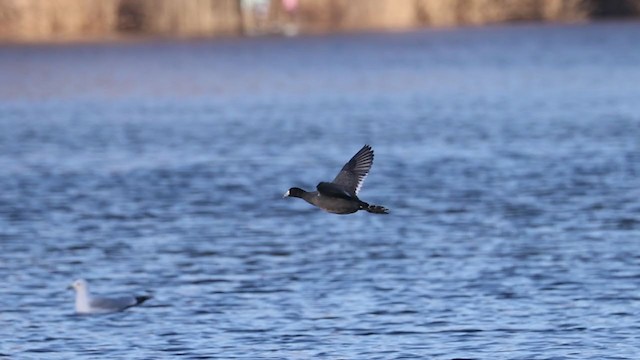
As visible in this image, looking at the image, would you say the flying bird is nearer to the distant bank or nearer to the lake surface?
the lake surface

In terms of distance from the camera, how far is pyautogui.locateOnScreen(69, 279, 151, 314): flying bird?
15250 millimetres

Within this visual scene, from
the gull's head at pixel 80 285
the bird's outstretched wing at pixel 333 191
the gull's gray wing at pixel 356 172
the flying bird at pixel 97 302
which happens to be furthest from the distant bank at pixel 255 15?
the bird's outstretched wing at pixel 333 191

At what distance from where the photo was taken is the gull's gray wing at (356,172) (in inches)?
489

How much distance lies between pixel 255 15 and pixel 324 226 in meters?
76.3

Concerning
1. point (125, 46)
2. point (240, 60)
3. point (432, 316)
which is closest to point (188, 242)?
point (432, 316)

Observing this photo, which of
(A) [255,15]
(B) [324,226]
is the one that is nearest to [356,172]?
(B) [324,226]

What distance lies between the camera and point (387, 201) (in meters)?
23.1

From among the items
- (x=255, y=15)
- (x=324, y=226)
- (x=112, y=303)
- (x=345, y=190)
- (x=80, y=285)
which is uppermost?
(x=345, y=190)

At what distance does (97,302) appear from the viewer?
50.2 feet

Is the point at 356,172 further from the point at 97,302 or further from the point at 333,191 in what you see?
the point at 97,302

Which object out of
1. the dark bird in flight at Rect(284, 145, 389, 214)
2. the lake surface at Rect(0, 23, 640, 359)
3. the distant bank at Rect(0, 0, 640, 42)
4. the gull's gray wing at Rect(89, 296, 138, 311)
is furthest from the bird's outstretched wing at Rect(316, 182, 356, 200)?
the distant bank at Rect(0, 0, 640, 42)

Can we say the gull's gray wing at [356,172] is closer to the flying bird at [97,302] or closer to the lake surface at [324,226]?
the lake surface at [324,226]

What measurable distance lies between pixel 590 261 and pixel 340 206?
5702mm

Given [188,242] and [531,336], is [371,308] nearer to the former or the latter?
[531,336]
